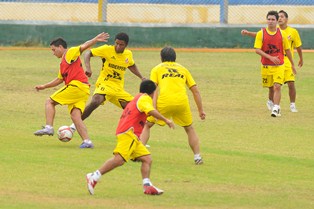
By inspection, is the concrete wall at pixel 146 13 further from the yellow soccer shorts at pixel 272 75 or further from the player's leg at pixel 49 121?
the player's leg at pixel 49 121

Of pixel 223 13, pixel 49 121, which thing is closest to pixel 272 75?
pixel 49 121

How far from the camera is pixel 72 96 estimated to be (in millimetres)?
17516

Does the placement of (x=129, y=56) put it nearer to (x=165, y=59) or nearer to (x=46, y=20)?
(x=165, y=59)

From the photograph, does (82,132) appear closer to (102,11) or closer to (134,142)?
(134,142)

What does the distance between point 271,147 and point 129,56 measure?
2862 millimetres

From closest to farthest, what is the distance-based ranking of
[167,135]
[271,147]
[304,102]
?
[271,147], [167,135], [304,102]

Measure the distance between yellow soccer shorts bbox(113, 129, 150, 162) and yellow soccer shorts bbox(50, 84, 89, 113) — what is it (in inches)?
173

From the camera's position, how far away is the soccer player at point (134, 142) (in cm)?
1304

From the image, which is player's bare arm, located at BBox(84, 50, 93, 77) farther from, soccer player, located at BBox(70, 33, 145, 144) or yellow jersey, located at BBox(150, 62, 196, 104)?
yellow jersey, located at BBox(150, 62, 196, 104)

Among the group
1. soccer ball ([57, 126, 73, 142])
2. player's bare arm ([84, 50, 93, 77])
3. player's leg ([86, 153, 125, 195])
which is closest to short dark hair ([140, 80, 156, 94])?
player's leg ([86, 153, 125, 195])

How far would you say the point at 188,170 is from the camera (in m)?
15.3

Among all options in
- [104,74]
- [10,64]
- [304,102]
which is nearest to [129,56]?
[104,74]

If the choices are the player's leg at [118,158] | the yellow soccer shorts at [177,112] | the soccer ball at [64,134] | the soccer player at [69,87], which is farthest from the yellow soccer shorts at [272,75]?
the player's leg at [118,158]

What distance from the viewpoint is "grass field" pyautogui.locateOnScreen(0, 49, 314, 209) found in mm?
13008
